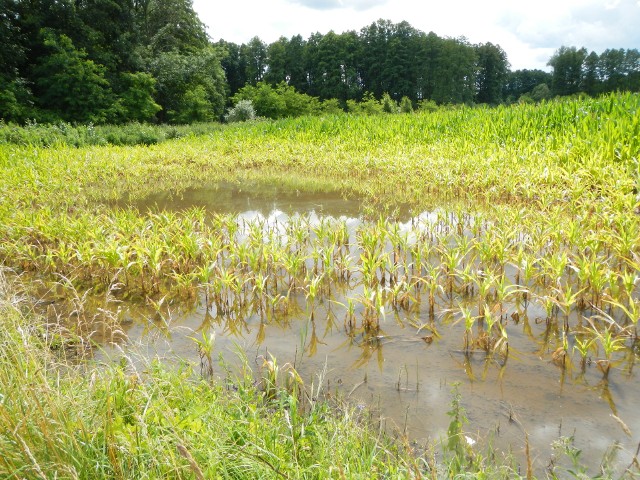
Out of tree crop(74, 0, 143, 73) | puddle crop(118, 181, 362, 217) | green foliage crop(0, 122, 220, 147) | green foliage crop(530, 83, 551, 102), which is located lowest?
puddle crop(118, 181, 362, 217)

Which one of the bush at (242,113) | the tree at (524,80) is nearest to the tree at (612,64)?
the tree at (524,80)

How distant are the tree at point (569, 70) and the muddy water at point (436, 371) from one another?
83.4m

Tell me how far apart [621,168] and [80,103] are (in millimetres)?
29207

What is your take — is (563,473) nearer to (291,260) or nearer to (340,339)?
(340,339)

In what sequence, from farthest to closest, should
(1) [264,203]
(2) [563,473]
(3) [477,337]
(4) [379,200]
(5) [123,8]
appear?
(5) [123,8] < (1) [264,203] < (4) [379,200] < (3) [477,337] < (2) [563,473]

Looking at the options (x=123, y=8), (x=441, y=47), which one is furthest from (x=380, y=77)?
(x=123, y=8)

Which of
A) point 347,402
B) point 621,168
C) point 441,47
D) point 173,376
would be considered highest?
point 441,47

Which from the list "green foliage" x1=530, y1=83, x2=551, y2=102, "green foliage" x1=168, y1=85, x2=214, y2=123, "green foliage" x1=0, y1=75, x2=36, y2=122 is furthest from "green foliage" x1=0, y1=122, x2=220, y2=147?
"green foliage" x1=530, y1=83, x2=551, y2=102

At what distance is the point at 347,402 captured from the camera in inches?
98.3

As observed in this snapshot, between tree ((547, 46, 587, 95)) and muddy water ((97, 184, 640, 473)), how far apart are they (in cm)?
8340

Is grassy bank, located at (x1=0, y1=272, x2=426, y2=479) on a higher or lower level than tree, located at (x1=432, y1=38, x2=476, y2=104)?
lower

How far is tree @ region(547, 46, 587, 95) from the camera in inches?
2886

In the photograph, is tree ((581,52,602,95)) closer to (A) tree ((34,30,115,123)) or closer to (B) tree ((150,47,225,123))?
(B) tree ((150,47,225,123))

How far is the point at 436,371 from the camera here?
2.78 m
